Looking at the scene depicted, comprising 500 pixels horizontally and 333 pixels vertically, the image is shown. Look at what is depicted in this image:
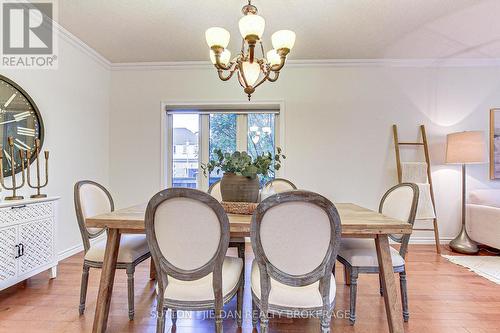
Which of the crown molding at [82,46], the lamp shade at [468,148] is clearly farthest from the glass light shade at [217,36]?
the lamp shade at [468,148]

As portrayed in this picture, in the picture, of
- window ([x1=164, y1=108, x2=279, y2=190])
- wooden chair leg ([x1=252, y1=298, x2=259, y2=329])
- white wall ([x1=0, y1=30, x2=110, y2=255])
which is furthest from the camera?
window ([x1=164, y1=108, x2=279, y2=190])

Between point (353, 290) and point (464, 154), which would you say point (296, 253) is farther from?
point (464, 154)

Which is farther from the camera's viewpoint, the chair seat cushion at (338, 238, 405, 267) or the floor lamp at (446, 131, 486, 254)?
the floor lamp at (446, 131, 486, 254)

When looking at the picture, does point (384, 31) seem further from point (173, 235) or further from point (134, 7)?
point (173, 235)

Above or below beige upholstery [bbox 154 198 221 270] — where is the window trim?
above

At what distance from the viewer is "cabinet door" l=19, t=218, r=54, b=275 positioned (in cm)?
219

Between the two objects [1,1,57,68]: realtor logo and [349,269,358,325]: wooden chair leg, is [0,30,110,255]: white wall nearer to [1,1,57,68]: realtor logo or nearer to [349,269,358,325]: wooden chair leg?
[1,1,57,68]: realtor logo

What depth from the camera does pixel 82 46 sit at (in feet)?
11.0

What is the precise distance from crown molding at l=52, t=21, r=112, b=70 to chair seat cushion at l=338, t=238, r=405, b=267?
355 centimetres

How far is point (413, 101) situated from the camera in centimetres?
380

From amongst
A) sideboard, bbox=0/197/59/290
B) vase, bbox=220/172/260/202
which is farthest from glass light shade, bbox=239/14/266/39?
sideboard, bbox=0/197/59/290

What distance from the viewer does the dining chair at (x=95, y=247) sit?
182cm

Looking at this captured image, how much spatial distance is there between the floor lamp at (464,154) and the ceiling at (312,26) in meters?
1.10

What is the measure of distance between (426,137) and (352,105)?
42.8 inches
